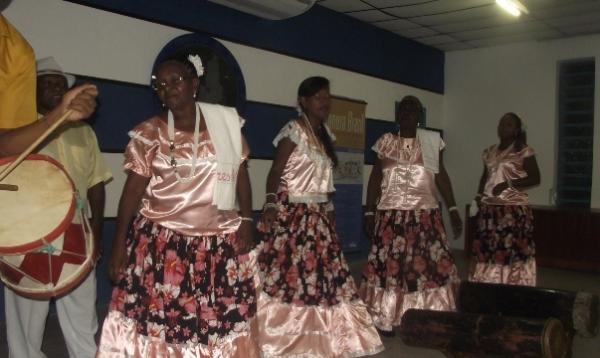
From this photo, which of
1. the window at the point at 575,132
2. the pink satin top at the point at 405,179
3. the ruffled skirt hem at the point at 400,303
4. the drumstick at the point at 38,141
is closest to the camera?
the drumstick at the point at 38,141

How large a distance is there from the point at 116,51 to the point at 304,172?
1.99 m

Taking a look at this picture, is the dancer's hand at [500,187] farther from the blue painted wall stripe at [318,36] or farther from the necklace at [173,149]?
the necklace at [173,149]

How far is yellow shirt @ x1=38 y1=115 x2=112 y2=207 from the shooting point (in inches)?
114

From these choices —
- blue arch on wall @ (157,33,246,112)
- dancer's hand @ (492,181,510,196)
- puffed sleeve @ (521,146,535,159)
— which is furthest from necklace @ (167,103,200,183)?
puffed sleeve @ (521,146,535,159)

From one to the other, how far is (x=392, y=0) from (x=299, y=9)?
1422 mm

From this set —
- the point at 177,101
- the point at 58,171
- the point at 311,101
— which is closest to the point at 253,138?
the point at 311,101

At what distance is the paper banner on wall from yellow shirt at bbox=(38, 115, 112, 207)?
3.71 m

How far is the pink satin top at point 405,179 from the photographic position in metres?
4.12

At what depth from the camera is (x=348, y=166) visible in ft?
22.6

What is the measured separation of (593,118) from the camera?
7.53 metres

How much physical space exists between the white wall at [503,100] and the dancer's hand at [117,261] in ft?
22.1

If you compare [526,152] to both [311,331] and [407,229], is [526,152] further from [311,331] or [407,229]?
[311,331]

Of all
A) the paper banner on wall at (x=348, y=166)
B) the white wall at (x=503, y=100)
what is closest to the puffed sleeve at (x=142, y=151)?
the paper banner on wall at (x=348, y=166)

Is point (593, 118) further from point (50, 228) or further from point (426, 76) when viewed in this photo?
point (50, 228)
